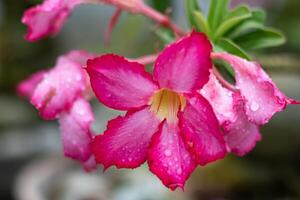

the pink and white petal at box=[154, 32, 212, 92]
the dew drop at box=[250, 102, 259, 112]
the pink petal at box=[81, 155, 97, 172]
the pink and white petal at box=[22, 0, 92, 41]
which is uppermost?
the pink and white petal at box=[154, 32, 212, 92]

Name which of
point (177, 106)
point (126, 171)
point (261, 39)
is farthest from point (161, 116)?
point (126, 171)

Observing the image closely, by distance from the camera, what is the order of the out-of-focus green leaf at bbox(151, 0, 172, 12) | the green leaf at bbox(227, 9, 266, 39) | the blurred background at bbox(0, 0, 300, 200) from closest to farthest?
1. the green leaf at bbox(227, 9, 266, 39)
2. the out-of-focus green leaf at bbox(151, 0, 172, 12)
3. the blurred background at bbox(0, 0, 300, 200)

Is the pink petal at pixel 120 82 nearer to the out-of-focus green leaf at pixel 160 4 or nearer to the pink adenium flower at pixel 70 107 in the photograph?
the pink adenium flower at pixel 70 107

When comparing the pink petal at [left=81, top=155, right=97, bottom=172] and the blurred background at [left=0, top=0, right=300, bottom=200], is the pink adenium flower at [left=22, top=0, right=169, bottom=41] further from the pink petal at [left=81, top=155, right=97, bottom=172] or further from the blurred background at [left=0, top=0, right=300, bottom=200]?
the blurred background at [left=0, top=0, right=300, bottom=200]

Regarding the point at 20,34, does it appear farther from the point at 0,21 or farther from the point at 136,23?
the point at 136,23

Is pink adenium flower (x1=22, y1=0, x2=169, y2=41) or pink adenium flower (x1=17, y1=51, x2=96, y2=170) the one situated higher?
pink adenium flower (x1=22, y1=0, x2=169, y2=41)

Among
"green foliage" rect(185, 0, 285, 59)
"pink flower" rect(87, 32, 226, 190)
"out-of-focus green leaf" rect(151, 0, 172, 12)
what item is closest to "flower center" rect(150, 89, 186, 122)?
"pink flower" rect(87, 32, 226, 190)
